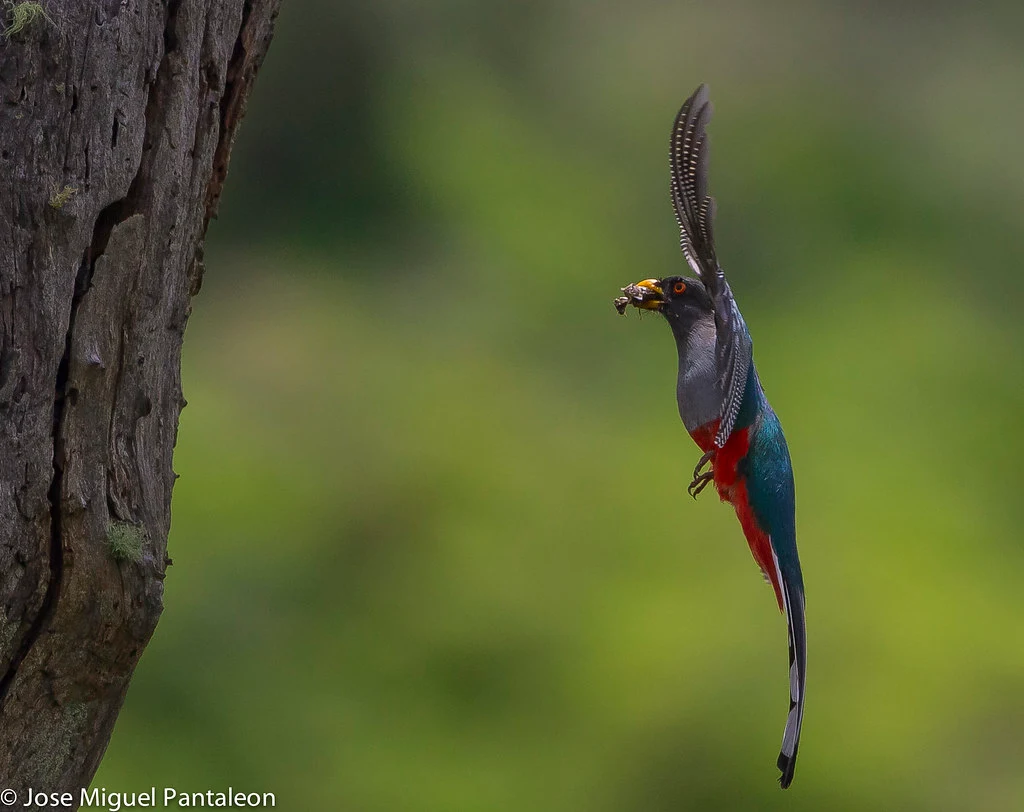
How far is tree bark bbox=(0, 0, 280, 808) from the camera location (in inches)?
129

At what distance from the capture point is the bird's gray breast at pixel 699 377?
427cm

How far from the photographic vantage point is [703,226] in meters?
3.57

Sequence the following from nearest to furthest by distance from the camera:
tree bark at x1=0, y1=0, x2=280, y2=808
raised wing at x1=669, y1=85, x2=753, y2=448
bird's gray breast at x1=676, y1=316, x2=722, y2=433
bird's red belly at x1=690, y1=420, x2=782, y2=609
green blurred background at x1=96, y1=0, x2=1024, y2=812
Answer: tree bark at x1=0, y1=0, x2=280, y2=808, raised wing at x1=669, y1=85, x2=753, y2=448, bird's gray breast at x1=676, y1=316, x2=722, y2=433, bird's red belly at x1=690, y1=420, x2=782, y2=609, green blurred background at x1=96, y1=0, x2=1024, y2=812

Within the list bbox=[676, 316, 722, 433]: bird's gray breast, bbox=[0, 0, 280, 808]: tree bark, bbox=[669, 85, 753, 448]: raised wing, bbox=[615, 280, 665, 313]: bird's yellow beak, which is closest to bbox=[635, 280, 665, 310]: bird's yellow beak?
bbox=[615, 280, 665, 313]: bird's yellow beak

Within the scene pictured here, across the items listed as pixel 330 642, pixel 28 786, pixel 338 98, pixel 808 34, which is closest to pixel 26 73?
pixel 28 786

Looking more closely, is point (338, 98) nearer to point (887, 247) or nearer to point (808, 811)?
point (887, 247)

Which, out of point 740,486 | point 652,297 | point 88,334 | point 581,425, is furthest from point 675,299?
point 581,425

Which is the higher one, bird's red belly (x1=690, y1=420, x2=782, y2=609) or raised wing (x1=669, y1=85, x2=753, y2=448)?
raised wing (x1=669, y1=85, x2=753, y2=448)

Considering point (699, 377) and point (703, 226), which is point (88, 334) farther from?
point (699, 377)

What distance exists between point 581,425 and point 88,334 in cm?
782

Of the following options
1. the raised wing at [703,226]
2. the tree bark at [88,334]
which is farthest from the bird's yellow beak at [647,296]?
the tree bark at [88,334]

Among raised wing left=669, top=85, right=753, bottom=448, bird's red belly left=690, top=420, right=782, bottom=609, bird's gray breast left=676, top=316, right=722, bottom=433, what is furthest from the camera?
bird's red belly left=690, top=420, right=782, bottom=609

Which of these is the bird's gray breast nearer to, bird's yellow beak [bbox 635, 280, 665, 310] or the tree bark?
bird's yellow beak [bbox 635, 280, 665, 310]

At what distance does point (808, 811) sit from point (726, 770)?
0.61 meters
